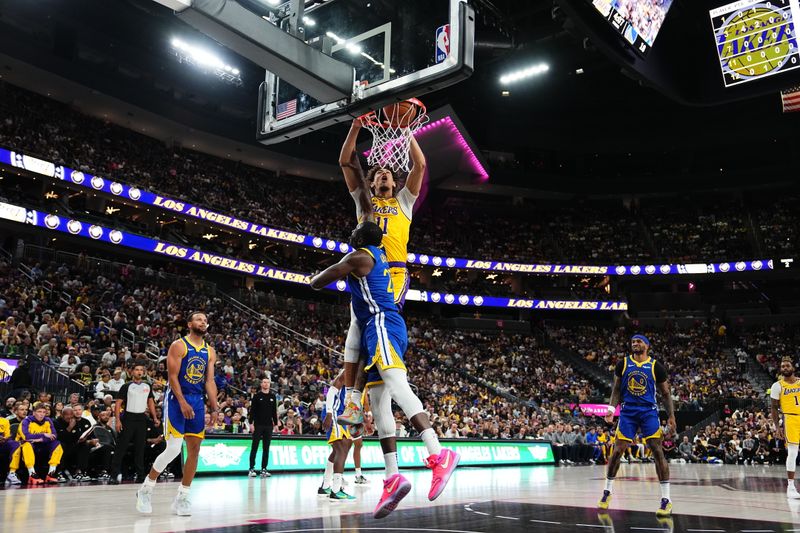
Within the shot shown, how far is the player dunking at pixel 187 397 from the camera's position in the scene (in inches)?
287

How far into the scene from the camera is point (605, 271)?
42000 mm

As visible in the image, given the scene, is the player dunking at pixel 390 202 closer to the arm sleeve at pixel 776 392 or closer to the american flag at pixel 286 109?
the american flag at pixel 286 109

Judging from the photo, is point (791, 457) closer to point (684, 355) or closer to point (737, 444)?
point (737, 444)

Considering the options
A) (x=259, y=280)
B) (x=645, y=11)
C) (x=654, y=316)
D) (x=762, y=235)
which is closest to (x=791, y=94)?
(x=762, y=235)

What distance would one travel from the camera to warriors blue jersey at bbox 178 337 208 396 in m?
7.43

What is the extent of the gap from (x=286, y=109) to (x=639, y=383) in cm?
582

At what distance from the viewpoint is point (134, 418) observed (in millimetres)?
11258

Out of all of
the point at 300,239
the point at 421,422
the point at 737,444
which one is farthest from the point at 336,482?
the point at 300,239

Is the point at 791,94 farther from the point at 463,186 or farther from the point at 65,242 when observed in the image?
the point at 65,242

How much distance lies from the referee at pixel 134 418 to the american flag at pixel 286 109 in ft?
16.3

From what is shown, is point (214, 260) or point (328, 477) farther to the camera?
point (214, 260)

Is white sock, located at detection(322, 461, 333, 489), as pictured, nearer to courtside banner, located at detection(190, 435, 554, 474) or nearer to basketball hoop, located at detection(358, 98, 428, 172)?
basketball hoop, located at detection(358, 98, 428, 172)

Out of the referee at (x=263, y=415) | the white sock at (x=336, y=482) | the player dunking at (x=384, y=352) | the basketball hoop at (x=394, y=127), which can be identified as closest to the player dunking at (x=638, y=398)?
the white sock at (x=336, y=482)

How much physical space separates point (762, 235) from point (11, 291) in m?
40.8
